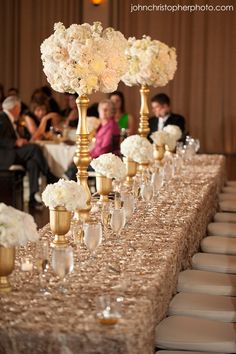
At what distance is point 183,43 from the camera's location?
1368 cm

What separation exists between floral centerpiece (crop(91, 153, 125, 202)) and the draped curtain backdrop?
9083 millimetres

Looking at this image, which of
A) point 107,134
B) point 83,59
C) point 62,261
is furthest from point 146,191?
point 107,134

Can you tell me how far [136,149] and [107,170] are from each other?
1.16 meters

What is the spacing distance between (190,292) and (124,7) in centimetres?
1006

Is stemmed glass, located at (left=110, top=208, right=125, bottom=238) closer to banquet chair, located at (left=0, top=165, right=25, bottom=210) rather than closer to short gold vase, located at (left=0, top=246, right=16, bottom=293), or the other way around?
short gold vase, located at (left=0, top=246, right=16, bottom=293)

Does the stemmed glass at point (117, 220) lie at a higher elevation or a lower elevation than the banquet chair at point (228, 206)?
higher

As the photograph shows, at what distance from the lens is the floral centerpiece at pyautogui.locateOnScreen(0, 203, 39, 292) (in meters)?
2.99

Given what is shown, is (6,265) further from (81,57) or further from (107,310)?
(81,57)

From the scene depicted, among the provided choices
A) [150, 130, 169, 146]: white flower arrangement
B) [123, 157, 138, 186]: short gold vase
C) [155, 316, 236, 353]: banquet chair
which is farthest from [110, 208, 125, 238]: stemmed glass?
[150, 130, 169, 146]: white flower arrangement

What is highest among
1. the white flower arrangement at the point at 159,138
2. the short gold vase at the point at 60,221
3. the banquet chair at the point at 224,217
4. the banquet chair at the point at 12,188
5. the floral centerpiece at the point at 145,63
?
the floral centerpiece at the point at 145,63

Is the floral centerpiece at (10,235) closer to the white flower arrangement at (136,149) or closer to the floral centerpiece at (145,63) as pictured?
the white flower arrangement at (136,149)

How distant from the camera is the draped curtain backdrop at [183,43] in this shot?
1352cm

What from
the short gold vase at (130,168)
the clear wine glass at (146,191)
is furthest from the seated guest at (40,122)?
the clear wine glass at (146,191)

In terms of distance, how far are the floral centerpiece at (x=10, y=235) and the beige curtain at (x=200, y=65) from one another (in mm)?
10830
